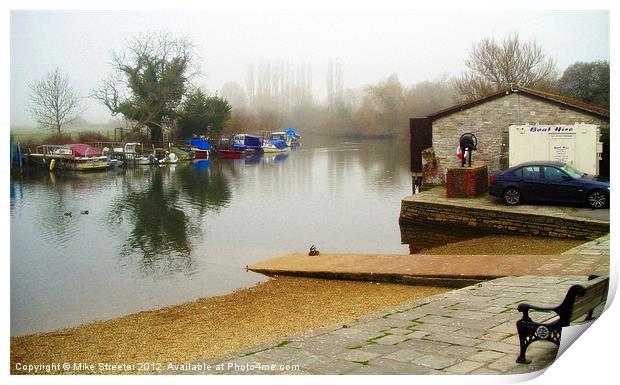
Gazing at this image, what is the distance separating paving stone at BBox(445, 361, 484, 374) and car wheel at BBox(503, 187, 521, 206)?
26.4 ft

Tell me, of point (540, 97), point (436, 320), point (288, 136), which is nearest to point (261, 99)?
point (288, 136)

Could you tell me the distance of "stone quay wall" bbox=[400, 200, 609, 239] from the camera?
1027 centimetres

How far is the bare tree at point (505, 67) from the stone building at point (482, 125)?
69 centimetres

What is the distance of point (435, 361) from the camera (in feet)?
15.3

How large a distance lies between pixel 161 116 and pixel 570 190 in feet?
23.4

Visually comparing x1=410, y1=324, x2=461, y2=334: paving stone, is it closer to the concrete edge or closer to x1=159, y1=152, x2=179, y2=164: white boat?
the concrete edge

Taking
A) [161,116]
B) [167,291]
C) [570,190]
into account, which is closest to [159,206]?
[167,291]

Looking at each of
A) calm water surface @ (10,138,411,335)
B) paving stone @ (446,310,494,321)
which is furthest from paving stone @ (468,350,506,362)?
calm water surface @ (10,138,411,335)

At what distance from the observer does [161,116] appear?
8062 millimetres

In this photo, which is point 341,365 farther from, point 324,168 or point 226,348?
point 324,168

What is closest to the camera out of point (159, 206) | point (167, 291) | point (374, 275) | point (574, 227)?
point (374, 275)

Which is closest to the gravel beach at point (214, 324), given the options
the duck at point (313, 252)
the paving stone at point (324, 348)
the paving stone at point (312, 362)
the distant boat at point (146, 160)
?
the paving stone at point (324, 348)

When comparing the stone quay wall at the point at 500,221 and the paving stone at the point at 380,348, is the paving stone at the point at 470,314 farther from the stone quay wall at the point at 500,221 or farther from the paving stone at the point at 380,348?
the stone quay wall at the point at 500,221

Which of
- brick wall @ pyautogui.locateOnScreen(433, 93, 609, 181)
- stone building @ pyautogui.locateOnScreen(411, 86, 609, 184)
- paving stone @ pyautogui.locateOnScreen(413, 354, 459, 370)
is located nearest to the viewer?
paving stone @ pyautogui.locateOnScreen(413, 354, 459, 370)
